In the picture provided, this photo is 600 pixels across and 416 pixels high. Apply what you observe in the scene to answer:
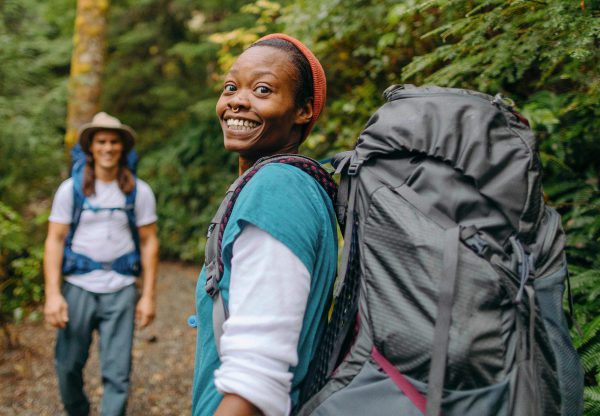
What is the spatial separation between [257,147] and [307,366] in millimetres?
727

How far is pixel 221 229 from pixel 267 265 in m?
0.27

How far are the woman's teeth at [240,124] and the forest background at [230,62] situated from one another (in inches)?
43.2

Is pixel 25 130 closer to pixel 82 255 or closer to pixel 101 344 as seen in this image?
pixel 82 255

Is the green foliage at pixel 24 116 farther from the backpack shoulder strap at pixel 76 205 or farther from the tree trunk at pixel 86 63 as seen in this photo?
the backpack shoulder strap at pixel 76 205

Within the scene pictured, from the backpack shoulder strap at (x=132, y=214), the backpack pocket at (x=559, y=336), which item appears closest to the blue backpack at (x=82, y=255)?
the backpack shoulder strap at (x=132, y=214)

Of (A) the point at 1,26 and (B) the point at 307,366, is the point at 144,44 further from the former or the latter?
(B) the point at 307,366

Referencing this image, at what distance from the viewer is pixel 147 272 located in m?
3.90

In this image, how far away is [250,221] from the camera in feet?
4.22

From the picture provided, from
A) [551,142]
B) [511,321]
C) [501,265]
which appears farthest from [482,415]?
[551,142]

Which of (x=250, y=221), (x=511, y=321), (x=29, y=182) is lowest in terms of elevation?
(x=29, y=182)

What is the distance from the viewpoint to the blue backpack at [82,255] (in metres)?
3.58

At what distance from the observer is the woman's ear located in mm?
1756

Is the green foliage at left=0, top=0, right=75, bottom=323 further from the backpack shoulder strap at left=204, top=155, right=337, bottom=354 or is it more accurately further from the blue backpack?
the backpack shoulder strap at left=204, top=155, right=337, bottom=354

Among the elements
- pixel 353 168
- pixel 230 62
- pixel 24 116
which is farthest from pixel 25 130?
pixel 353 168
